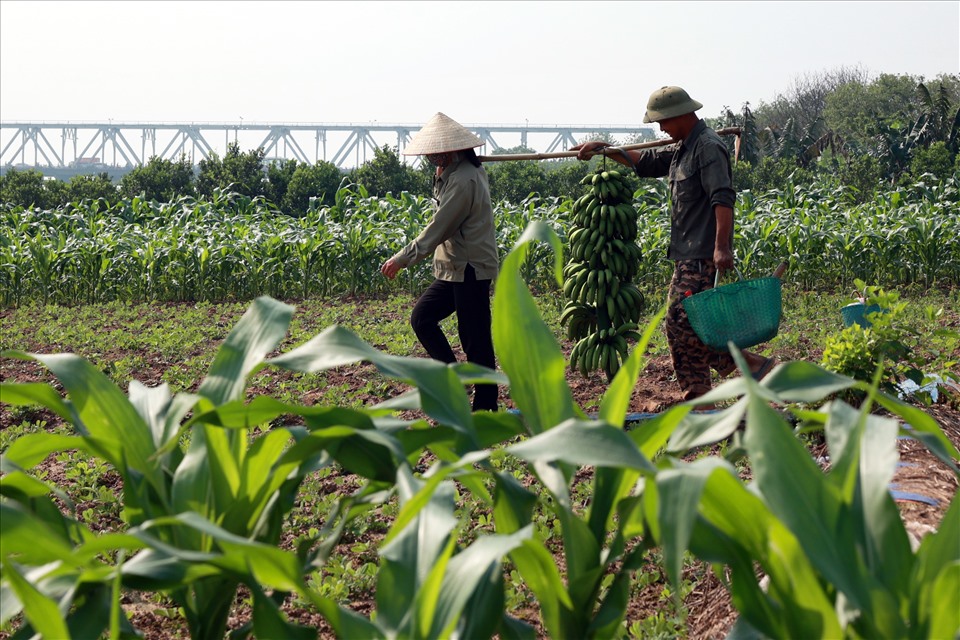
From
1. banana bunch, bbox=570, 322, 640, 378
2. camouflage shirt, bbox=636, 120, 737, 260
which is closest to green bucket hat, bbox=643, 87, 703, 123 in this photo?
camouflage shirt, bbox=636, 120, 737, 260

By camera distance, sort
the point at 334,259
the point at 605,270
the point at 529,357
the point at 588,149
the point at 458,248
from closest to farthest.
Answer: the point at 529,357 < the point at 458,248 < the point at 588,149 < the point at 605,270 < the point at 334,259

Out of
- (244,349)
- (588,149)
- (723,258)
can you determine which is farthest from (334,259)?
(244,349)

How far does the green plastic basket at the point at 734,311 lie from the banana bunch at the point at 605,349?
1.18 metres

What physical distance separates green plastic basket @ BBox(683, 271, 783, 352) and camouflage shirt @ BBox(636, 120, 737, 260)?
35 centimetres

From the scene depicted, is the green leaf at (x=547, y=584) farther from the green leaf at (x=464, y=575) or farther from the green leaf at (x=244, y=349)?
the green leaf at (x=244, y=349)

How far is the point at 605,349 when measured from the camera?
231 inches

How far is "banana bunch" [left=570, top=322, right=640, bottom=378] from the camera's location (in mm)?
5863

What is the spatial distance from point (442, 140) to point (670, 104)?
3.81 ft

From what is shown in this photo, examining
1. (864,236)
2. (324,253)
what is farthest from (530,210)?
(864,236)

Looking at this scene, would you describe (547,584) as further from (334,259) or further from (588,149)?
(334,259)

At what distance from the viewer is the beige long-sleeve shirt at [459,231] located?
4.97 meters

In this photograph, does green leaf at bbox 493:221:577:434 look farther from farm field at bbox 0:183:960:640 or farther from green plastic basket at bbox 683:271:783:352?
green plastic basket at bbox 683:271:783:352

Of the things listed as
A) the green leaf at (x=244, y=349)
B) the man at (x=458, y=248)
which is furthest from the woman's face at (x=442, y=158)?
the green leaf at (x=244, y=349)

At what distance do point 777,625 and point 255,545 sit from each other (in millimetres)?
830
